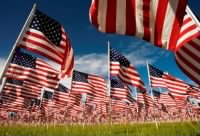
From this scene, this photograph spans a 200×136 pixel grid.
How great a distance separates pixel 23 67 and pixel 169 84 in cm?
1058

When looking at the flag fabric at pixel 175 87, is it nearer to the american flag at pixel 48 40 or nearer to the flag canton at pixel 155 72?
the flag canton at pixel 155 72

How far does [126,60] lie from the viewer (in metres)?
24.7

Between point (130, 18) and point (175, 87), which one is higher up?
point (175, 87)

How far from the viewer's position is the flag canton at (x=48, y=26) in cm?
1154

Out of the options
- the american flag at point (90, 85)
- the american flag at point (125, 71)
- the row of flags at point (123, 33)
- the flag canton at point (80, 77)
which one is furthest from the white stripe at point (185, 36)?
the flag canton at point (80, 77)

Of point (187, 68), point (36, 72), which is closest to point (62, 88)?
point (36, 72)

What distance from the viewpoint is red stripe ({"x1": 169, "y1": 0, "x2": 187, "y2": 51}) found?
6312mm

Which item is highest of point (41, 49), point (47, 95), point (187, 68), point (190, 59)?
point (47, 95)

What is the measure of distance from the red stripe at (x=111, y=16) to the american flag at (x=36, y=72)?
10443mm

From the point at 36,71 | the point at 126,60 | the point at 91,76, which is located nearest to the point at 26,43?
the point at 36,71

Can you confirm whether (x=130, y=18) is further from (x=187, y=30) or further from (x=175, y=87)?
(x=175, y=87)

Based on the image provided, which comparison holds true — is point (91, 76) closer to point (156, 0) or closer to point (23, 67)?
point (23, 67)

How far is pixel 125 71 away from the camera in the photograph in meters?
24.2

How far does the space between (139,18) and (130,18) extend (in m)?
0.18
